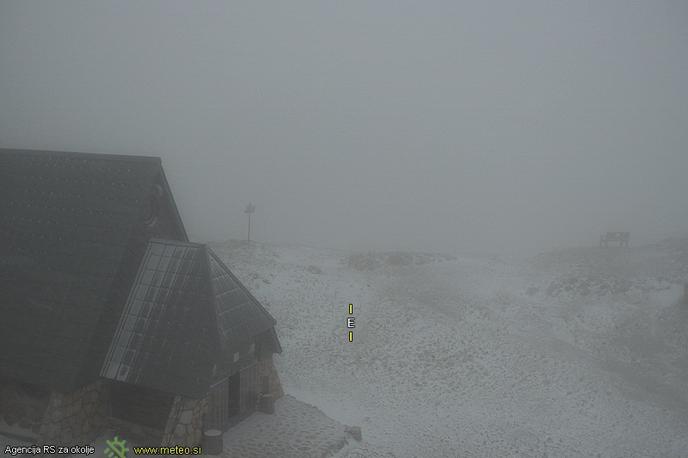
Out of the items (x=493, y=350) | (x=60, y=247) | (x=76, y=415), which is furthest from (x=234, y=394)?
(x=493, y=350)

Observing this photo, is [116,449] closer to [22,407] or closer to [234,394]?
[22,407]

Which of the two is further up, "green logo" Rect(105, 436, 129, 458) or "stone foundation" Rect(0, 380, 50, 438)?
"stone foundation" Rect(0, 380, 50, 438)

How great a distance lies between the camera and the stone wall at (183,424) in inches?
535

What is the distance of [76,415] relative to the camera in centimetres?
1395

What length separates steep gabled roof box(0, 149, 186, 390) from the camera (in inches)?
545

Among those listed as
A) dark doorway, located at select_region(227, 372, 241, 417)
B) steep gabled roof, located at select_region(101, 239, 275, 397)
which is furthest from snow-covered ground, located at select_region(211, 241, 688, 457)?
steep gabled roof, located at select_region(101, 239, 275, 397)

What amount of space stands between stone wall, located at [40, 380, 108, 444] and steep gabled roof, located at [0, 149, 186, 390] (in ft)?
2.38

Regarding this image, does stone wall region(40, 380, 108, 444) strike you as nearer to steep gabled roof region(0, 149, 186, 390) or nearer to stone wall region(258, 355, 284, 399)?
steep gabled roof region(0, 149, 186, 390)

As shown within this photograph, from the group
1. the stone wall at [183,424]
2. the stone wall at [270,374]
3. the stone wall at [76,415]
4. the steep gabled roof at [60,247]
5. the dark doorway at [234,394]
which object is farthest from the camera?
the stone wall at [270,374]

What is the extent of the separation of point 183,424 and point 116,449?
7.49 feet

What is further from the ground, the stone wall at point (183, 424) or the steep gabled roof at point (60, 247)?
the steep gabled roof at point (60, 247)

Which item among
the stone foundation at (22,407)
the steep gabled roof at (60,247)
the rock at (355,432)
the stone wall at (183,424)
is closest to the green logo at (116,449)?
the stone wall at (183,424)

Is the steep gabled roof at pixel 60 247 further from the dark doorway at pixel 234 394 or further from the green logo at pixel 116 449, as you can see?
the dark doorway at pixel 234 394

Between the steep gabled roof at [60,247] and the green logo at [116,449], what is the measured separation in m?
2.34
